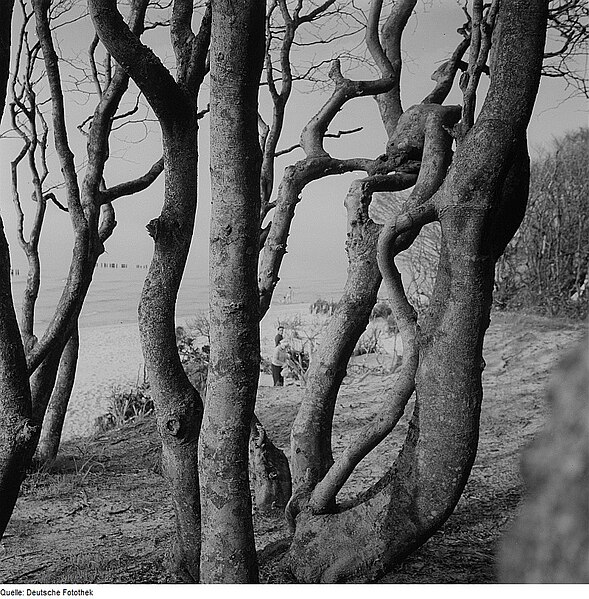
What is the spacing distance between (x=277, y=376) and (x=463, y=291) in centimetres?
258

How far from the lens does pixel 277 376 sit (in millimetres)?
3814

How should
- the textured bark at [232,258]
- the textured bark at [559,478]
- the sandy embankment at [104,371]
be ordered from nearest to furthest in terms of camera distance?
the textured bark at [559,478]
the textured bark at [232,258]
the sandy embankment at [104,371]

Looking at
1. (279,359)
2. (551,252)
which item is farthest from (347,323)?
(551,252)

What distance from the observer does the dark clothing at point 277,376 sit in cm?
379

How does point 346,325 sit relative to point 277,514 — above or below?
above

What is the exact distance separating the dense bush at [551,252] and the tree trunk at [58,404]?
6.70ft

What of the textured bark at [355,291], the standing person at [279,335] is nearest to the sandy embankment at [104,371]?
the standing person at [279,335]

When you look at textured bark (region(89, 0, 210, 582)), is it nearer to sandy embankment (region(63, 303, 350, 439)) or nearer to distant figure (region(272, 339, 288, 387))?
sandy embankment (region(63, 303, 350, 439))

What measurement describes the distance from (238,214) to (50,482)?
1.63m

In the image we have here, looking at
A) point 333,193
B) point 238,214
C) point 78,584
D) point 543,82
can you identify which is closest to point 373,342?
point 333,193

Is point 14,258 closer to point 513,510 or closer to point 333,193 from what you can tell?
point 333,193

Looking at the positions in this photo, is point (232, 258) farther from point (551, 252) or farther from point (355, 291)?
point (551, 252)

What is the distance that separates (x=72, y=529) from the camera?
7.02ft

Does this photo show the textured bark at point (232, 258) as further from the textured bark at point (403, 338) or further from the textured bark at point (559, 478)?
the textured bark at point (559, 478)
